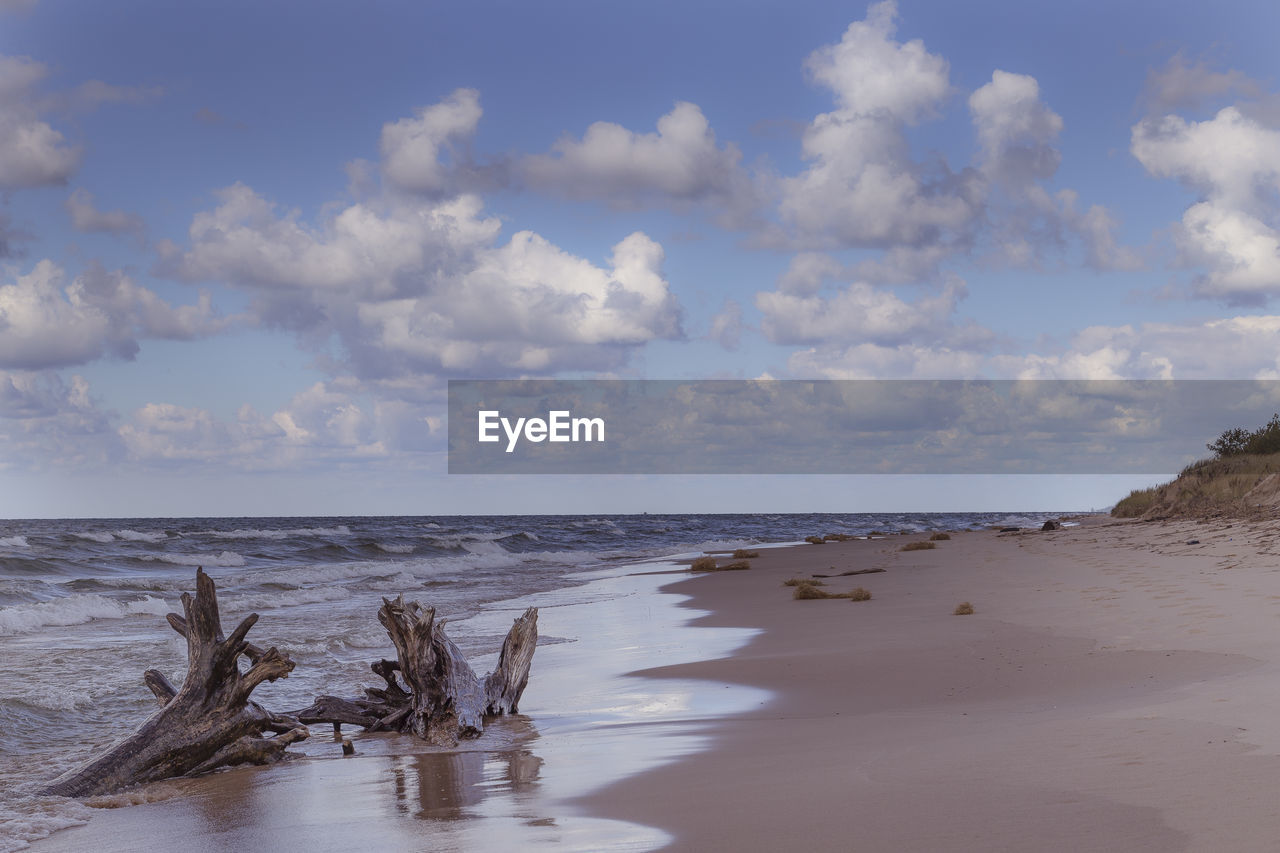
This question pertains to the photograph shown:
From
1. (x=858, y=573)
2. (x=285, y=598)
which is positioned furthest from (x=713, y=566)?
(x=285, y=598)

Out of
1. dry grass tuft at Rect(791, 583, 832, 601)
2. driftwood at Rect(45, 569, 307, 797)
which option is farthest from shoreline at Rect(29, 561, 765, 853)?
dry grass tuft at Rect(791, 583, 832, 601)

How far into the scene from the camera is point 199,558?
41.2 m

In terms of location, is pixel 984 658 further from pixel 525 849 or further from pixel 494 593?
pixel 494 593

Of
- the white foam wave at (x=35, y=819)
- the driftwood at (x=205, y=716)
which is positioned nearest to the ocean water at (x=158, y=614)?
the white foam wave at (x=35, y=819)

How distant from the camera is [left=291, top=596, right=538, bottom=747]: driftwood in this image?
334 inches

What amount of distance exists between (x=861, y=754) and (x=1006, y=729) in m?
1.07

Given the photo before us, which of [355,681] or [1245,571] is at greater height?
[1245,571]

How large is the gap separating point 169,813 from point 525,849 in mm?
2871

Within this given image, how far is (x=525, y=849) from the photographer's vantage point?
16.1ft

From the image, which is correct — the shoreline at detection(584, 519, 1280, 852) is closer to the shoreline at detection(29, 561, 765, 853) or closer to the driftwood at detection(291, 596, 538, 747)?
the shoreline at detection(29, 561, 765, 853)

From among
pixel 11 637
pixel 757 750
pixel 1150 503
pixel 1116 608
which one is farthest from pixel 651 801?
pixel 1150 503

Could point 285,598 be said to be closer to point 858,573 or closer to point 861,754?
point 858,573

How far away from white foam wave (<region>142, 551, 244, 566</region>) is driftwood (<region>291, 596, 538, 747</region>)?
3272 cm

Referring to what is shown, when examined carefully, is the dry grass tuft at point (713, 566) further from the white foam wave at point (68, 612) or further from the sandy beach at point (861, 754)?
the sandy beach at point (861, 754)
